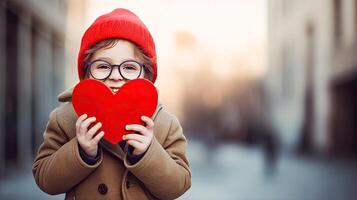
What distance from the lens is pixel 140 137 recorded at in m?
1.55

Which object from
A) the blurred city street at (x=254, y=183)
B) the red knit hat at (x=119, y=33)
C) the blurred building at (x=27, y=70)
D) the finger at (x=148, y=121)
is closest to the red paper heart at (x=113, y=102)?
the finger at (x=148, y=121)

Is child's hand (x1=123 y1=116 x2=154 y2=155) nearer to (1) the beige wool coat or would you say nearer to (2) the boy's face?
(1) the beige wool coat

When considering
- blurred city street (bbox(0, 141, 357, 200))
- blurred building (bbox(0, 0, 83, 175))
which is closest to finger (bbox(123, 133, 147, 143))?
blurred city street (bbox(0, 141, 357, 200))

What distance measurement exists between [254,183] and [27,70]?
466cm

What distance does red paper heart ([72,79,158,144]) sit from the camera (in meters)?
1.58

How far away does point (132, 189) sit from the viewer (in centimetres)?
168

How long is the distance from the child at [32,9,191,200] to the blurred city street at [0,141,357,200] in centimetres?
408

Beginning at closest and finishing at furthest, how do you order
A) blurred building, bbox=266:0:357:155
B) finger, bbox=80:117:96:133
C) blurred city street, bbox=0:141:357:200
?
finger, bbox=80:117:96:133
blurred city street, bbox=0:141:357:200
blurred building, bbox=266:0:357:155

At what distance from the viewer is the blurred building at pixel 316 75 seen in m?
13.1

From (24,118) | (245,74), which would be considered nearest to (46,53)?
(24,118)

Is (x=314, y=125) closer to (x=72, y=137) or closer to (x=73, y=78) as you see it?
(x=73, y=78)

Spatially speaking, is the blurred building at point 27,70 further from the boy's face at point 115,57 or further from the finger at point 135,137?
the finger at point 135,137

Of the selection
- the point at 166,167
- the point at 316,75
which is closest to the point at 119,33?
the point at 166,167

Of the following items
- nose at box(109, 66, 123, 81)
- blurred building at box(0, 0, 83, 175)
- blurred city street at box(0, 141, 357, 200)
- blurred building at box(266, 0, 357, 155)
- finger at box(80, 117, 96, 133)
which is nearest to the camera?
finger at box(80, 117, 96, 133)
